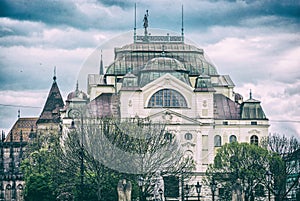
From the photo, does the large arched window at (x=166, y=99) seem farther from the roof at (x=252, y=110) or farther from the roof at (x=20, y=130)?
the roof at (x=20, y=130)

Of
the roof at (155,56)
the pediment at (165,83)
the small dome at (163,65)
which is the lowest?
the pediment at (165,83)

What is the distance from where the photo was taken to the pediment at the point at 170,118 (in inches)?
4985

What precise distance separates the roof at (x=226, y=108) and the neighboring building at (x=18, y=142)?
3639 cm

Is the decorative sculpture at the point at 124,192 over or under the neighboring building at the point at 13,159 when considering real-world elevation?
under

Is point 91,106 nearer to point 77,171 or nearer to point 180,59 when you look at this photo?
point 180,59

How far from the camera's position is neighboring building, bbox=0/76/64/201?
165m

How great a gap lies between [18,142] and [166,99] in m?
63.0

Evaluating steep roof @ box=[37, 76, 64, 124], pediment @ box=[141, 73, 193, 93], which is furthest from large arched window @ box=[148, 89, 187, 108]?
steep roof @ box=[37, 76, 64, 124]

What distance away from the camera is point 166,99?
129375 mm

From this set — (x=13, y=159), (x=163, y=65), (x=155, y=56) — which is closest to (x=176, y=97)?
(x=163, y=65)

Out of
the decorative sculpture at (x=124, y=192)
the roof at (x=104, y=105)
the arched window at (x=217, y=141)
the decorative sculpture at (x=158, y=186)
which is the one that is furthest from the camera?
the arched window at (x=217, y=141)

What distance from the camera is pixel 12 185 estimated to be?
6506 inches

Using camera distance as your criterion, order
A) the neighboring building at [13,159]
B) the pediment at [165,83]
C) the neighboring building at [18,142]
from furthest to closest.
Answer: the neighboring building at [18,142], the neighboring building at [13,159], the pediment at [165,83]

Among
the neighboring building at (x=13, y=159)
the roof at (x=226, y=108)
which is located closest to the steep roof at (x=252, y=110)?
the roof at (x=226, y=108)
